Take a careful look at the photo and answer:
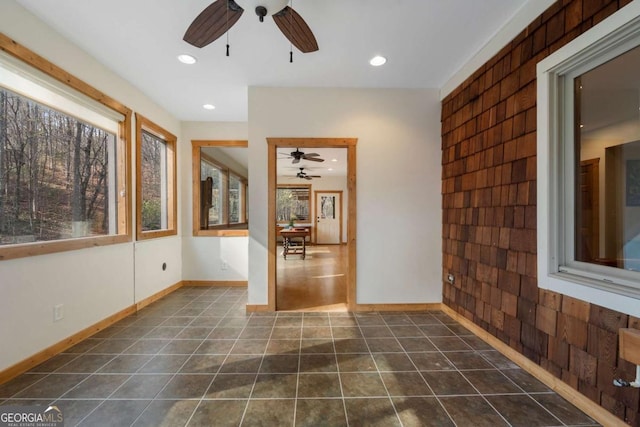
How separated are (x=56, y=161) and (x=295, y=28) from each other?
2.39 metres

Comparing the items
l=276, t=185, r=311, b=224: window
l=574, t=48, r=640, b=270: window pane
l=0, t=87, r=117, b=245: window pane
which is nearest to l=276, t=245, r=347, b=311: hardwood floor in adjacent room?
l=0, t=87, r=117, b=245: window pane

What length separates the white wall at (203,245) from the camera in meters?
4.24

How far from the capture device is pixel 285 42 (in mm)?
2312

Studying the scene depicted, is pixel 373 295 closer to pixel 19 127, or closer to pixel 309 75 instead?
pixel 309 75

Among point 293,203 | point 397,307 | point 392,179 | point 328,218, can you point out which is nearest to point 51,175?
point 392,179

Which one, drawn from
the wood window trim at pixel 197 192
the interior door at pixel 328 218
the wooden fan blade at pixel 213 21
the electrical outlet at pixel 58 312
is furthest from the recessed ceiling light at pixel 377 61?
the interior door at pixel 328 218

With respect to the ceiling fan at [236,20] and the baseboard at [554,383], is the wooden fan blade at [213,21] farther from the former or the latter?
the baseboard at [554,383]

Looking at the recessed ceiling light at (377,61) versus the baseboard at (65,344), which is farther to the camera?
the recessed ceiling light at (377,61)

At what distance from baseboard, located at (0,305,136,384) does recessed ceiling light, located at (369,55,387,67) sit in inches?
148

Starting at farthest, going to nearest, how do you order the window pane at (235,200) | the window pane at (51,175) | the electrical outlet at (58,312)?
the window pane at (235,200) → the electrical outlet at (58,312) → the window pane at (51,175)

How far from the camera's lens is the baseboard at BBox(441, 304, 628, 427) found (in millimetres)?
1459

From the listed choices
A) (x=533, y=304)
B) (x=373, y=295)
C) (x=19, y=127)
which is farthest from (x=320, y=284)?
(x=19, y=127)

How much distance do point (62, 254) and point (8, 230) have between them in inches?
15.8

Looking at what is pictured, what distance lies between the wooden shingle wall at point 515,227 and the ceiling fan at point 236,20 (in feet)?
5.29
